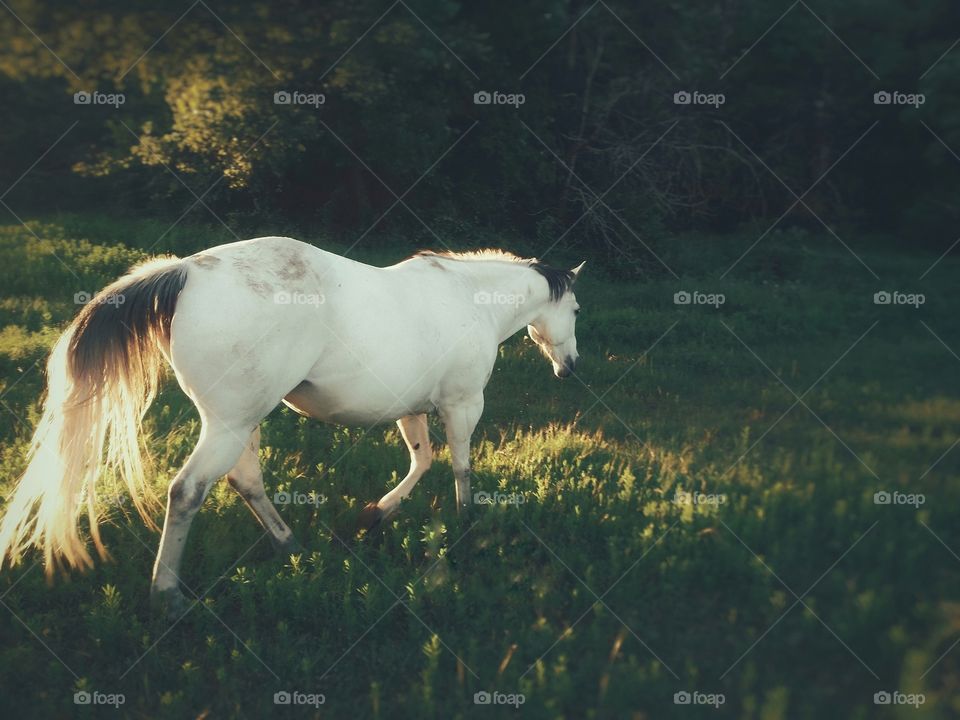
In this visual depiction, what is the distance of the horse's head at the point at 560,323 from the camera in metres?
6.26

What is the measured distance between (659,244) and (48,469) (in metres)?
10.8

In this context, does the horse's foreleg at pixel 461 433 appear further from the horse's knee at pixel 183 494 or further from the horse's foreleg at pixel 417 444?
the horse's knee at pixel 183 494

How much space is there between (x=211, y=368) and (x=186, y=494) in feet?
2.17

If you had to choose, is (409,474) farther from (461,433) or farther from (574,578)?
(574,578)

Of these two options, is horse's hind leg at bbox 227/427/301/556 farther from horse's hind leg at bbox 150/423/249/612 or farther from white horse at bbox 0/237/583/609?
horse's hind leg at bbox 150/423/249/612

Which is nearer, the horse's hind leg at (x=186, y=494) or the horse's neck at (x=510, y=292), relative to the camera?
the horse's hind leg at (x=186, y=494)

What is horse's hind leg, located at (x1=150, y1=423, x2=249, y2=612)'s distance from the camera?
166 inches

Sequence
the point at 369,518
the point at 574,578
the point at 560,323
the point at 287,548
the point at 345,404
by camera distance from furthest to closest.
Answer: the point at 560,323, the point at 369,518, the point at 287,548, the point at 345,404, the point at 574,578

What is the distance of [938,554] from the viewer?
4.11 meters

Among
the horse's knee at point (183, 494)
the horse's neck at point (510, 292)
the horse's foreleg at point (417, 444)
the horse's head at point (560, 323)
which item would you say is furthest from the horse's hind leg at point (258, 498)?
the horse's head at point (560, 323)

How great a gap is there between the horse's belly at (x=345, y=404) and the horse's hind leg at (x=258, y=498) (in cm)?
39

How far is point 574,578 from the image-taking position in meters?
4.64

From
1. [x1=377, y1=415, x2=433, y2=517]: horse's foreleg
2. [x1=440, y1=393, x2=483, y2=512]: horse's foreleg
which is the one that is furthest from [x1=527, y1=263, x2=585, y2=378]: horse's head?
[x1=377, y1=415, x2=433, y2=517]: horse's foreleg

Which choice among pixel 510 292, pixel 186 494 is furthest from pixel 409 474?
pixel 186 494
